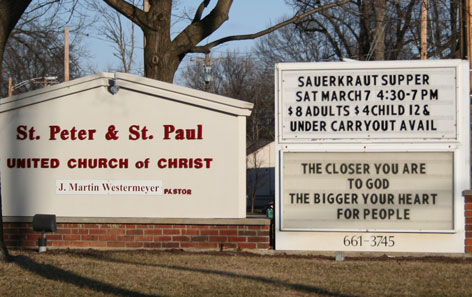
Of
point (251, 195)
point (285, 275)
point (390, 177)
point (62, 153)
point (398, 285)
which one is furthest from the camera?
point (251, 195)

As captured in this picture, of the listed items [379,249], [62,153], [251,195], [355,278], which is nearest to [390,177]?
[379,249]

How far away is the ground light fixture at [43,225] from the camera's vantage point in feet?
40.4

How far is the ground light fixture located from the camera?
12.3 m

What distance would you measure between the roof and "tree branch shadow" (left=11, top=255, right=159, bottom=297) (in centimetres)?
311

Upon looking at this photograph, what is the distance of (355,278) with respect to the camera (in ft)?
32.8

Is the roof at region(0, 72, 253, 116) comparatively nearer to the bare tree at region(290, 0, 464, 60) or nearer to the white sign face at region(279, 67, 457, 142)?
the white sign face at region(279, 67, 457, 142)

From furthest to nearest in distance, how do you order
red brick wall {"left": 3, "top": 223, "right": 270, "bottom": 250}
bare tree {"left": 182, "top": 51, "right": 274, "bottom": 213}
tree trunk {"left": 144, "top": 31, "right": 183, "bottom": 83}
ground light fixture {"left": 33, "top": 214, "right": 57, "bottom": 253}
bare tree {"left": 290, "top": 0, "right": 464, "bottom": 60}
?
bare tree {"left": 182, "top": 51, "right": 274, "bottom": 213}, bare tree {"left": 290, "top": 0, "right": 464, "bottom": 60}, tree trunk {"left": 144, "top": 31, "right": 183, "bottom": 83}, red brick wall {"left": 3, "top": 223, "right": 270, "bottom": 250}, ground light fixture {"left": 33, "top": 214, "right": 57, "bottom": 253}

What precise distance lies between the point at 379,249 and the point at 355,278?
2.28 m

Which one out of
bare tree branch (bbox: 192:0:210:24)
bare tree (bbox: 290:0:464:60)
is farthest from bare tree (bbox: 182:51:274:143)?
bare tree branch (bbox: 192:0:210:24)

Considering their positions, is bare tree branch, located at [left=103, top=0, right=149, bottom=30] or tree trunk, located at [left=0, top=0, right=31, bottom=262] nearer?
tree trunk, located at [left=0, top=0, right=31, bottom=262]

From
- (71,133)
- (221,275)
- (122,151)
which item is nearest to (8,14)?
(71,133)

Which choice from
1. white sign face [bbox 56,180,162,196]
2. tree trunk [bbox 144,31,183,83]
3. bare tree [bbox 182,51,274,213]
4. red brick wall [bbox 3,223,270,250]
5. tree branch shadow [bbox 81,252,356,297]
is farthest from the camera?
bare tree [bbox 182,51,274,213]

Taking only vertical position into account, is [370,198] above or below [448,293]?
above

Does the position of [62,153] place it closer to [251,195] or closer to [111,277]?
[111,277]
